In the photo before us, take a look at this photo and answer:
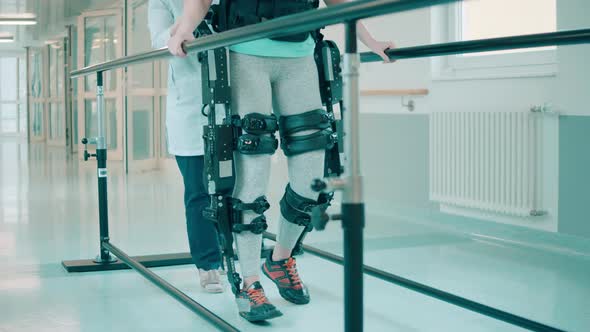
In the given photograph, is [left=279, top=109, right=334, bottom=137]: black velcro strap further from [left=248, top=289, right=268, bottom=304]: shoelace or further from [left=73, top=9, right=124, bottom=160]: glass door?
[left=73, top=9, right=124, bottom=160]: glass door

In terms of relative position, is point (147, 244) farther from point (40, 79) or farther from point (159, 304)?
point (40, 79)

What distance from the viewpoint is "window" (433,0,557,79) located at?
12.2ft

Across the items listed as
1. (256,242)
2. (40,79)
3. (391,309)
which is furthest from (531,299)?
(40,79)

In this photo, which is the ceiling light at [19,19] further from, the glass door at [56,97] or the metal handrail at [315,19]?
the metal handrail at [315,19]

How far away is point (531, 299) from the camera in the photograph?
2.49 metres

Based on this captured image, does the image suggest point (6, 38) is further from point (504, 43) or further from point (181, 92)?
point (504, 43)

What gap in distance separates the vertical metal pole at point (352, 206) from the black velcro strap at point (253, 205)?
2.72 ft

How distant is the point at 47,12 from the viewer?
11344mm

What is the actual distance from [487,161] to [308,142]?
2019 mm

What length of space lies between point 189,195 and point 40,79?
1595 centimetres

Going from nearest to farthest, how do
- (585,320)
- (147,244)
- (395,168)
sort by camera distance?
1. (585,320)
2. (147,244)
3. (395,168)

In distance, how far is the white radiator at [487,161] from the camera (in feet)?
11.8

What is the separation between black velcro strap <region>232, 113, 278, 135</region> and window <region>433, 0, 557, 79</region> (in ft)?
6.60

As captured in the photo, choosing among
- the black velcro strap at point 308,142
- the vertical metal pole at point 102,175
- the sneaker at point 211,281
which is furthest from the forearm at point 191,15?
the vertical metal pole at point 102,175
